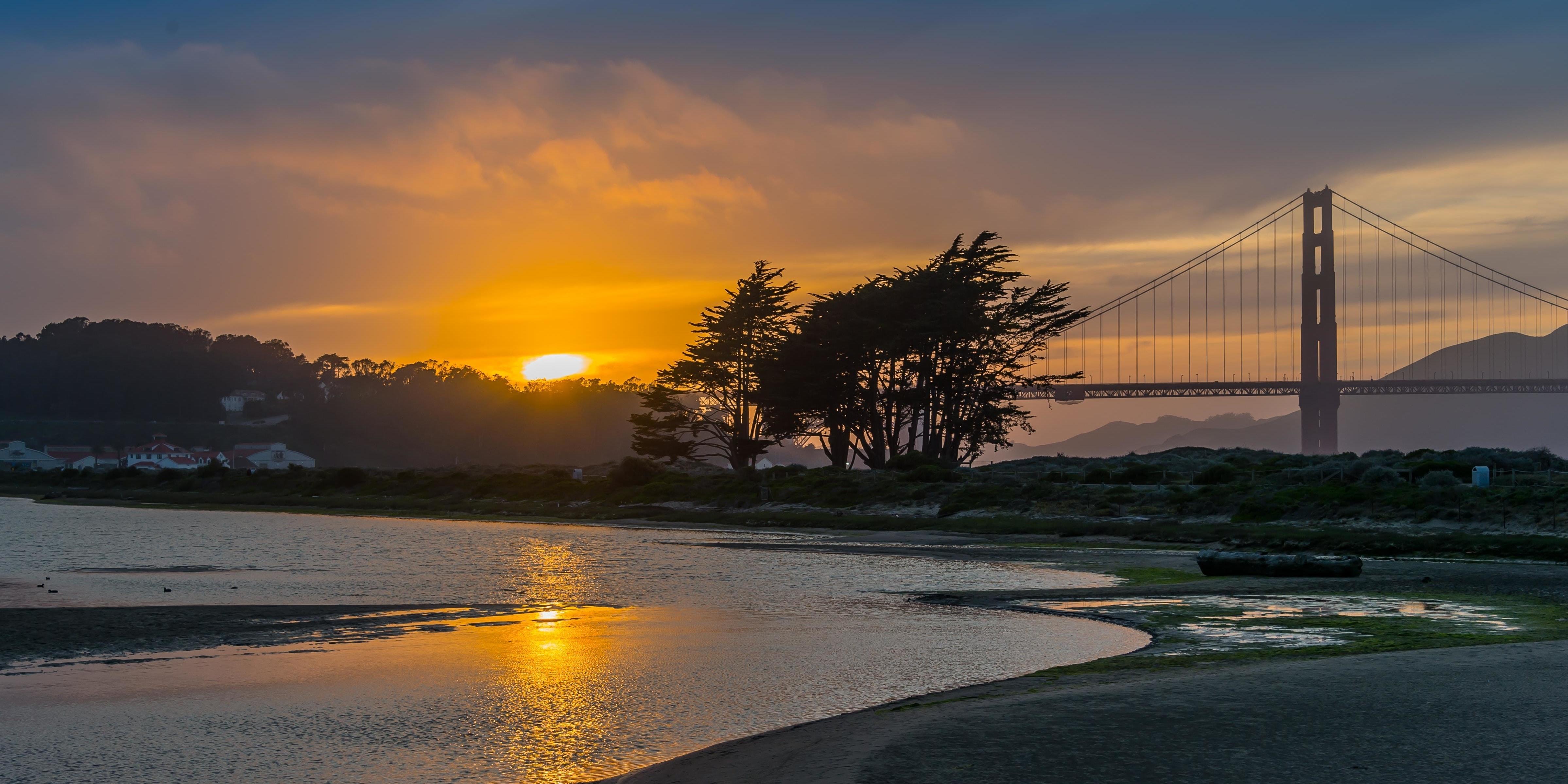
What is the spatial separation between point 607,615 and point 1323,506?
77.6ft

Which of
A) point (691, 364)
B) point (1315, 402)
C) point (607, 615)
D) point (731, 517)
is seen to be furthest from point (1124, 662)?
point (1315, 402)

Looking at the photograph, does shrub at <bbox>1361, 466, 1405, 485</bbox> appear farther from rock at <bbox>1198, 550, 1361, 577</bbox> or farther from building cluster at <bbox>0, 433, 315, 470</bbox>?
building cluster at <bbox>0, 433, 315, 470</bbox>

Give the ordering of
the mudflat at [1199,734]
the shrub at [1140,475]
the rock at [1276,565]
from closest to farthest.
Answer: the mudflat at [1199,734]
the rock at [1276,565]
the shrub at [1140,475]

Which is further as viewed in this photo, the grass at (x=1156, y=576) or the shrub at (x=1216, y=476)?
the shrub at (x=1216, y=476)

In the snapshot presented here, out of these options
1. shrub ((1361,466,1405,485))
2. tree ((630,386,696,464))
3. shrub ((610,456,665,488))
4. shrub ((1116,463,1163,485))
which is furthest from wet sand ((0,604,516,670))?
tree ((630,386,696,464))

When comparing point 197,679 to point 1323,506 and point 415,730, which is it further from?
point 1323,506

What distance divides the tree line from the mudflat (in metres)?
46.4

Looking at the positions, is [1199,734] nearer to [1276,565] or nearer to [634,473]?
[1276,565]

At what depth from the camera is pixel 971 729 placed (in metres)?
8.17

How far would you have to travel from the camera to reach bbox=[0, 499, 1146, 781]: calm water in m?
8.55

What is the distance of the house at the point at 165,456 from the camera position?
143 meters

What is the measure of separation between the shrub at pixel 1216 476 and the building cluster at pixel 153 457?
388 feet

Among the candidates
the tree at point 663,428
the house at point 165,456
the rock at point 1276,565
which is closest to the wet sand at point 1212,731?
the rock at point 1276,565

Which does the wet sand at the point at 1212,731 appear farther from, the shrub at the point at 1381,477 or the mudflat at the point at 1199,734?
the shrub at the point at 1381,477
